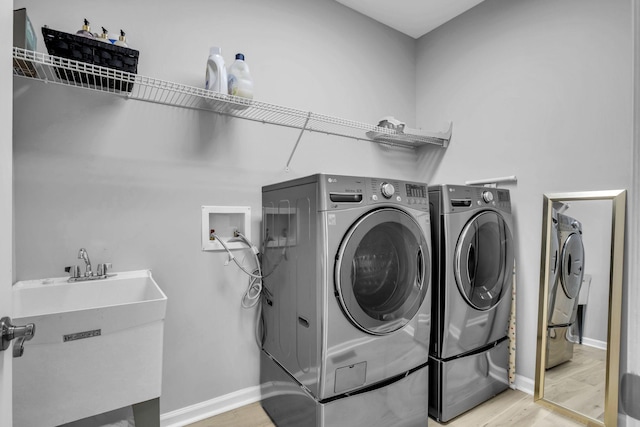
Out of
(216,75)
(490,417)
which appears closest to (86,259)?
(216,75)

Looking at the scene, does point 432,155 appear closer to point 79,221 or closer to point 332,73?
point 332,73

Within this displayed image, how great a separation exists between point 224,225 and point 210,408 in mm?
1068

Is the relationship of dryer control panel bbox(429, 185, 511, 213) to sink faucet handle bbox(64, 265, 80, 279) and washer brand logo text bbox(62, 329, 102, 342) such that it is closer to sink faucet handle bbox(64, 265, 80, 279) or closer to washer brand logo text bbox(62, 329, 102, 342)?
washer brand logo text bbox(62, 329, 102, 342)

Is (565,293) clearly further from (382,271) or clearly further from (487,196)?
(382,271)

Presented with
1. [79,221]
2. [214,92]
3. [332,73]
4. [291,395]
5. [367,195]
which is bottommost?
[291,395]

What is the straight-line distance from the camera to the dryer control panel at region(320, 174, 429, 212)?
1.42m

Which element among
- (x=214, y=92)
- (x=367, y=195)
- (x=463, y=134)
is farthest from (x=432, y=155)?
(x=214, y=92)

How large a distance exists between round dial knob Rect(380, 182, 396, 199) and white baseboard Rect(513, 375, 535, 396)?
1.65 metres

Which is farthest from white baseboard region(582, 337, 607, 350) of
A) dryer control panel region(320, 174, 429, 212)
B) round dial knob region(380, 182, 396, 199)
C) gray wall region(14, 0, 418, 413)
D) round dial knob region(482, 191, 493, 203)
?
gray wall region(14, 0, 418, 413)

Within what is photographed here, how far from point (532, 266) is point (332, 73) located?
6.38ft

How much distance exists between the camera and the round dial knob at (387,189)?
1.56 metres

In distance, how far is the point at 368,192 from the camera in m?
1.52

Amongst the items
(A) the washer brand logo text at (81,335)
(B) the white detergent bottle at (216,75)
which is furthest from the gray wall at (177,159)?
(A) the washer brand logo text at (81,335)

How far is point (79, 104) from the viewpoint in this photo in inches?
60.2
